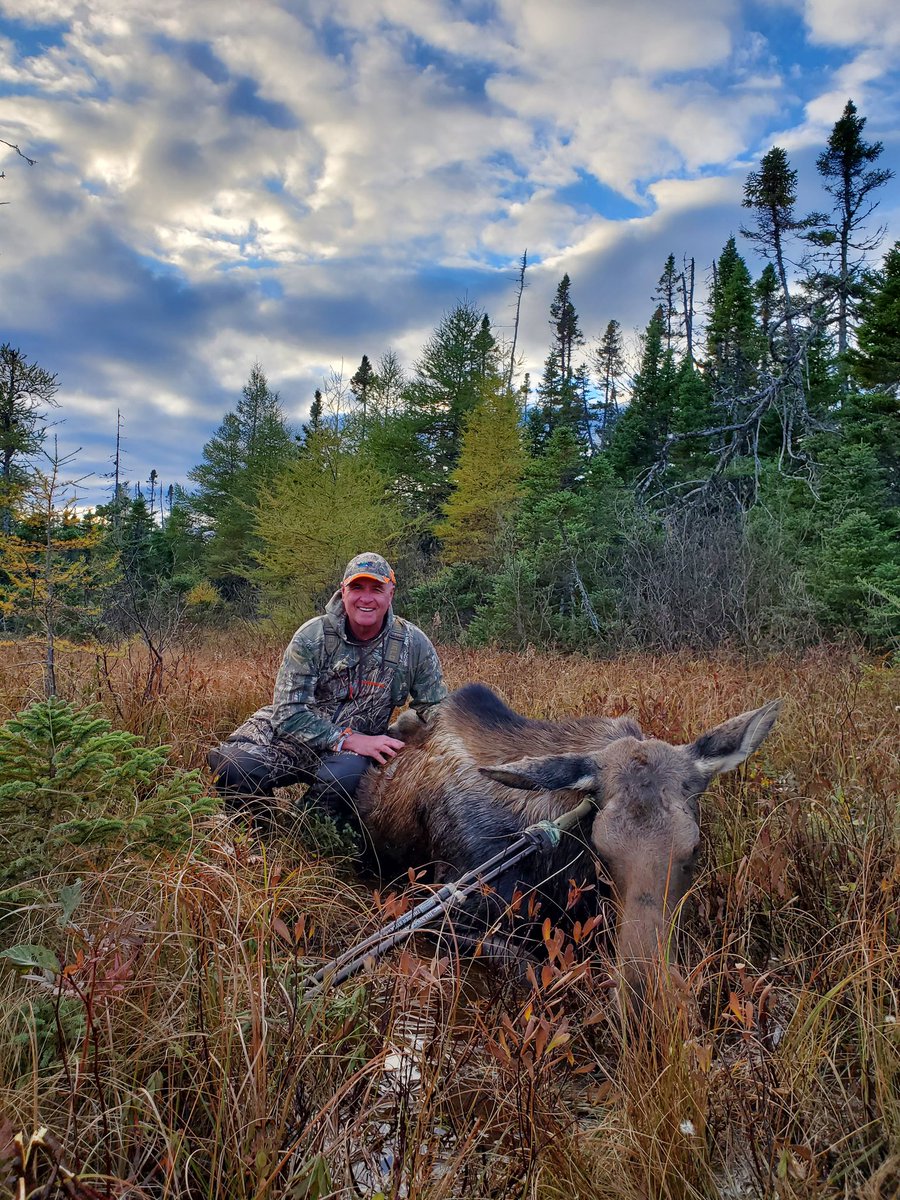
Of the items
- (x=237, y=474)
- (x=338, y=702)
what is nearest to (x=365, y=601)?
(x=338, y=702)

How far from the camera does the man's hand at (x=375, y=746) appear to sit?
4.51 meters

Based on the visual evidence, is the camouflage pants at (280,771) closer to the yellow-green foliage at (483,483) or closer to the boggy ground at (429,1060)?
the boggy ground at (429,1060)

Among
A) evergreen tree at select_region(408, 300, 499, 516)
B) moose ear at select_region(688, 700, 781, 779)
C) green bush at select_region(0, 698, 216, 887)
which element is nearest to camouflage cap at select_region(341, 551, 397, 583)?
green bush at select_region(0, 698, 216, 887)

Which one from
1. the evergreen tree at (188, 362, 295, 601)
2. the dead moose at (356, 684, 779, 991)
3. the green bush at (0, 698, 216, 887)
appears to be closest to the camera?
the dead moose at (356, 684, 779, 991)

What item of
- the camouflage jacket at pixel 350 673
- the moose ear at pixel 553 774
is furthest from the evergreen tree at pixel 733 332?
the moose ear at pixel 553 774

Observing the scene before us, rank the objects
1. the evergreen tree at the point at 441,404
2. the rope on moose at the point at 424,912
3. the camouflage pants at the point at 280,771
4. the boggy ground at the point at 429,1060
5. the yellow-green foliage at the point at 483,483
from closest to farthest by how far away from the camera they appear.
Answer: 1. the boggy ground at the point at 429,1060
2. the rope on moose at the point at 424,912
3. the camouflage pants at the point at 280,771
4. the yellow-green foliage at the point at 483,483
5. the evergreen tree at the point at 441,404

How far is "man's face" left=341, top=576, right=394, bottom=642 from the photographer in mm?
4914

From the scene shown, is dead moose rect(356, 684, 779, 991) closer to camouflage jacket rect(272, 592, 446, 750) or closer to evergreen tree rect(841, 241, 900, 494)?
camouflage jacket rect(272, 592, 446, 750)

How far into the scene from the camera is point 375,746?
4.54m

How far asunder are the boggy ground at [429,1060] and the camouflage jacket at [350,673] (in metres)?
2.02

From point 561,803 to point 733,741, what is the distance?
879 mm

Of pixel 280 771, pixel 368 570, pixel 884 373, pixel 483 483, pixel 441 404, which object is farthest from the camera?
pixel 441 404

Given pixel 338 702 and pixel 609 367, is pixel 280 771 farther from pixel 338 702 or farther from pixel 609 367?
pixel 609 367

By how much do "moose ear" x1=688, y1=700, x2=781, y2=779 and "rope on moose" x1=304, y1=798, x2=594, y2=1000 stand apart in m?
0.55
